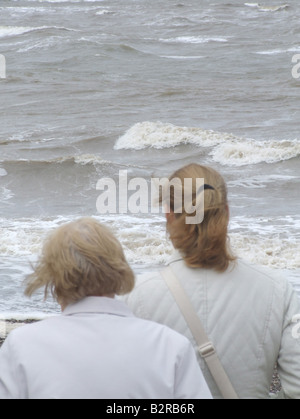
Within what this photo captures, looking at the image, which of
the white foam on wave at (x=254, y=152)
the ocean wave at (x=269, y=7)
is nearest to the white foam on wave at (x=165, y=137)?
the white foam on wave at (x=254, y=152)

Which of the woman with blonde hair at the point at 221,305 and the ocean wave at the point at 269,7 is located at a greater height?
the woman with blonde hair at the point at 221,305

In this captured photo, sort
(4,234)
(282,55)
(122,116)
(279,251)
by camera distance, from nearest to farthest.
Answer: (279,251)
(4,234)
(122,116)
(282,55)

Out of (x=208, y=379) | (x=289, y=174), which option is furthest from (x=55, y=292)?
(x=289, y=174)

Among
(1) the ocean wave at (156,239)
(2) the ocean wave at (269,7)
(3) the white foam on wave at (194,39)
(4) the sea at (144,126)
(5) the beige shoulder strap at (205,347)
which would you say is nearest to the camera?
(5) the beige shoulder strap at (205,347)

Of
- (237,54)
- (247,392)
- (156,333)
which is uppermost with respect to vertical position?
A: (156,333)

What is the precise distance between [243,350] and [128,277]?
0.44 m

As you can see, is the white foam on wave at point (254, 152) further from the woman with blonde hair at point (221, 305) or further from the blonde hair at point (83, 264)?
the blonde hair at point (83, 264)

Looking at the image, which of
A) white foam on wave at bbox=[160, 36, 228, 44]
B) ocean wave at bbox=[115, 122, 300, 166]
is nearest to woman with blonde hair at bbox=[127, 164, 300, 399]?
ocean wave at bbox=[115, 122, 300, 166]

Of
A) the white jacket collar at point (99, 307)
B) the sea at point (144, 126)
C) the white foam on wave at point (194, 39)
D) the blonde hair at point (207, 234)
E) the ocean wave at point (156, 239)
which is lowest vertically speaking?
the white foam on wave at point (194, 39)

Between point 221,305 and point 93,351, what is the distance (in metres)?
0.47

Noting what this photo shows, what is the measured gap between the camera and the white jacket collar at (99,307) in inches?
82.7

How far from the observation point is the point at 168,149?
52.9 feet

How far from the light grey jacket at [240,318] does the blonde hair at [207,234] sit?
0.04 meters

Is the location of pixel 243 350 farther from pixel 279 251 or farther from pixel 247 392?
pixel 279 251
